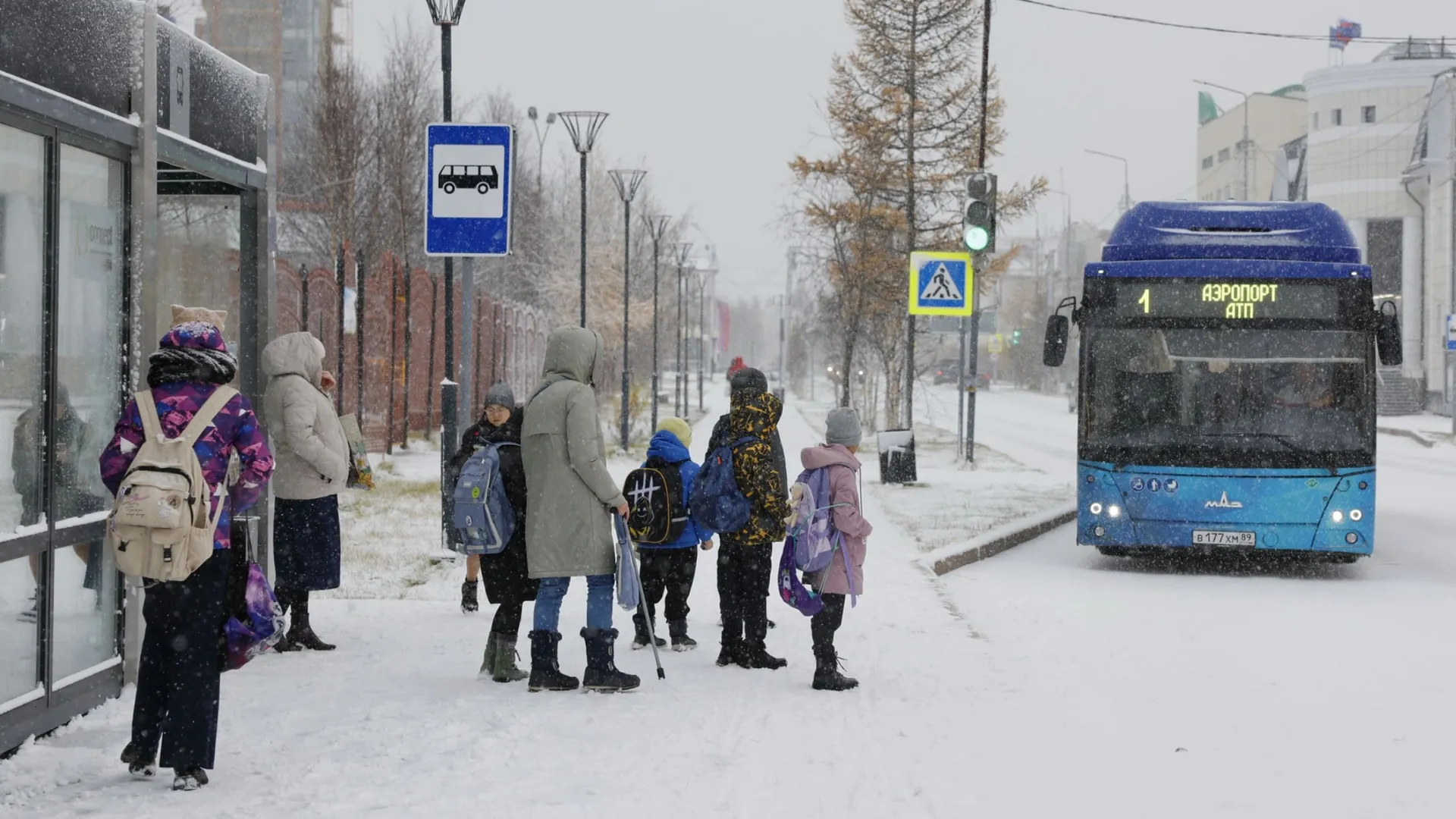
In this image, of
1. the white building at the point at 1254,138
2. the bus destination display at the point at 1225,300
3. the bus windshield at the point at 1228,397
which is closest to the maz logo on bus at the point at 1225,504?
the bus windshield at the point at 1228,397

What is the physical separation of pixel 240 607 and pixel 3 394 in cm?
135

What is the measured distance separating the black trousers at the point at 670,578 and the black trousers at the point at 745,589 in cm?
30

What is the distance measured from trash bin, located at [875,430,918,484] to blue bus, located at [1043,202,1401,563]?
28.2 feet

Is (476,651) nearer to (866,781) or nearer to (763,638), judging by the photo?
(763,638)

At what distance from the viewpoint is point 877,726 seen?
6973mm

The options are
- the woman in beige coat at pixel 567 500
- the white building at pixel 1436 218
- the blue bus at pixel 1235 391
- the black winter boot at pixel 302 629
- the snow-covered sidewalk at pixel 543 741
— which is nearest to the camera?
the snow-covered sidewalk at pixel 543 741

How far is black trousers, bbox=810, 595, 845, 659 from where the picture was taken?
7785mm

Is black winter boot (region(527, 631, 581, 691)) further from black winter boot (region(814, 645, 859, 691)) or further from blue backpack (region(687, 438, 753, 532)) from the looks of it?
black winter boot (region(814, 645, 859, 691))

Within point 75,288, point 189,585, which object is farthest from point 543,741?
point 75,288

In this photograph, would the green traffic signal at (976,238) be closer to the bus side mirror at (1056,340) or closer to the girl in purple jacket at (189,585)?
the bus side mirror at (1056,340)

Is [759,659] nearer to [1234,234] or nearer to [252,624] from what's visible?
[252,624]

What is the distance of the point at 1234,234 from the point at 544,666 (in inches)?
326

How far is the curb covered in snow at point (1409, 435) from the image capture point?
38.0 metres

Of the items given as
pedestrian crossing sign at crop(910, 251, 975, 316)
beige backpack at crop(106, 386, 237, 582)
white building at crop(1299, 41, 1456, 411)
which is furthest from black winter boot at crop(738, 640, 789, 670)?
white building at crop(1299, 41, 1456, 411)
